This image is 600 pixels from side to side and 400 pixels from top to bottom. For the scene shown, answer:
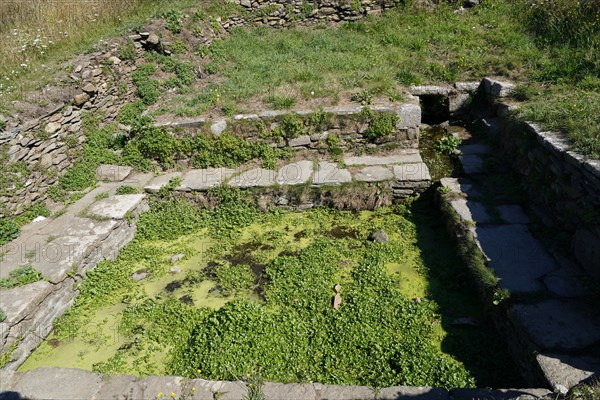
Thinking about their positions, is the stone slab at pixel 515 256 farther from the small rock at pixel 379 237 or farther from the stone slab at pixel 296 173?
the stone slab at pixel 296 173

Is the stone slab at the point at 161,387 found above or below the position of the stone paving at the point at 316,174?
above

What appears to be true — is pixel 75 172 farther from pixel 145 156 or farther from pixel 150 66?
pixel 150 66

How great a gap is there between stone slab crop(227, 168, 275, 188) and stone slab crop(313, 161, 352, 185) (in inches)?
27.5

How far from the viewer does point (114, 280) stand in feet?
16.7

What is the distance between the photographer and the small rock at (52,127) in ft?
20.7

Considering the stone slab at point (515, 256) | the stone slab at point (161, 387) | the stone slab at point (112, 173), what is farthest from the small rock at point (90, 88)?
the stone slab at point (515, 256)

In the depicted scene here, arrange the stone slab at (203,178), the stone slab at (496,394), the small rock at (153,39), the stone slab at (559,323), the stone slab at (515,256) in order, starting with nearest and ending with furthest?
the stone slab at (496,394)
the stone slab at (559,323)
the stone slab at (515,256)
the stone slab at (203,178)
the small rock at (153,39)

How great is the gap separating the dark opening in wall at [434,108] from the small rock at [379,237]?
349 cm

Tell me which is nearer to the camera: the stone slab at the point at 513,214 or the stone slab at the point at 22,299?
the stone slab at the point at 22,299

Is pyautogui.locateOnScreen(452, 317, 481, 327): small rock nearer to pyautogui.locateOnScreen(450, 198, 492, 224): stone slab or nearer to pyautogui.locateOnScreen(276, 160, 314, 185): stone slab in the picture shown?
pyautogui.locateOnScreen(450, 198, 492, 224): stone slab

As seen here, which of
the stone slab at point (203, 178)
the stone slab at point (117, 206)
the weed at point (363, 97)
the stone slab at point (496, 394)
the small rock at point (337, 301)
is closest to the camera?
the stone slab at point (496, 394)

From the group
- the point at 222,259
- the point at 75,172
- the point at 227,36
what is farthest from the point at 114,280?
the point at 227,36

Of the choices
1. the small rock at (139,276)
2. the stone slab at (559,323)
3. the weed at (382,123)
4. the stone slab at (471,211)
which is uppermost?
the weed at (382,123)

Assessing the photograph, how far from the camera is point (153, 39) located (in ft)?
27.6
